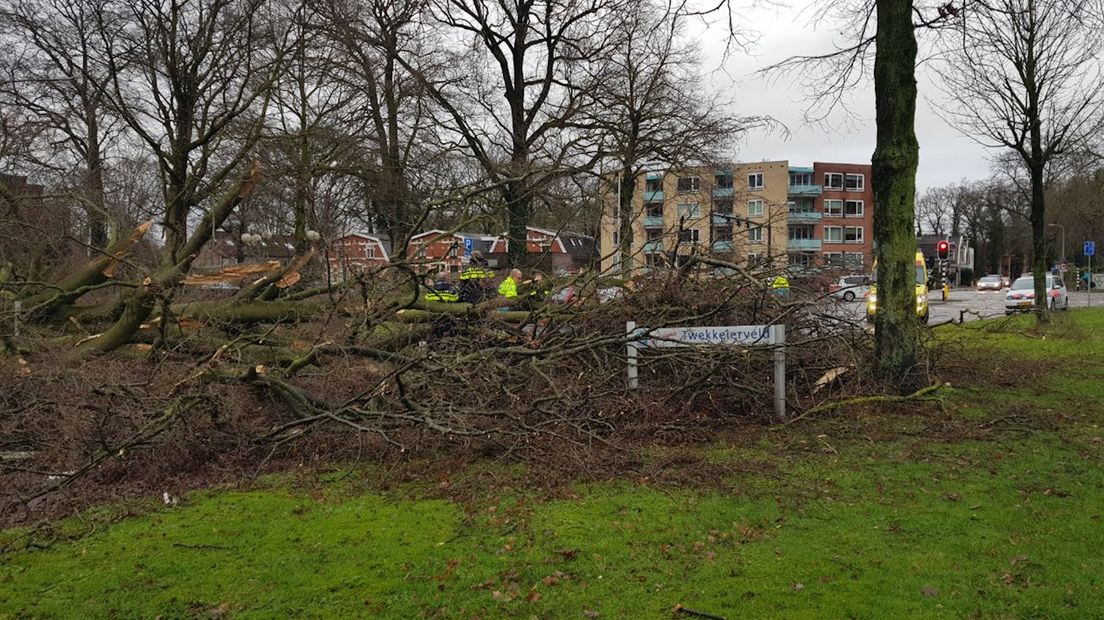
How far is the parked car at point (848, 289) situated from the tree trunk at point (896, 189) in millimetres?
495

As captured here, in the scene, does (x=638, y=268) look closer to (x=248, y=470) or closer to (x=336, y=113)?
(x=248, y=470)

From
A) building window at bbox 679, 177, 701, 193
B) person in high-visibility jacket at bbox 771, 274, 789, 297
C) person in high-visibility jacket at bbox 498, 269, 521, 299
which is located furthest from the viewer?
building window at bbox 679, 177, 701, 193

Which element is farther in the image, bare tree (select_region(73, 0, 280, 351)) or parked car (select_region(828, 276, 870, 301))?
bare tree (select_region(73, 0, 280, 351))

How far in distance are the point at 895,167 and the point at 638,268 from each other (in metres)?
3.21

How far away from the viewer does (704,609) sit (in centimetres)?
367

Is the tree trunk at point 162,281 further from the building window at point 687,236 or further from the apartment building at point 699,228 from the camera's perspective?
the building window at point 687,236

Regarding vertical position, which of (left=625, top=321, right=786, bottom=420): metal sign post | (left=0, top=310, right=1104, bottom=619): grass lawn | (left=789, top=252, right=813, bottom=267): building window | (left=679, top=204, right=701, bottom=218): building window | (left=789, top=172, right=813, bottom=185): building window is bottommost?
(left=0, top=310, right=1104, bottom=619): grass lawn

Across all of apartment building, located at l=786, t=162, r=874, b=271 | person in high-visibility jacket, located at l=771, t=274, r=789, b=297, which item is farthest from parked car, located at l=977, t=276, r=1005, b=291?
person in high-visibility jacket, located at l=771, t=274, r=789, b=297

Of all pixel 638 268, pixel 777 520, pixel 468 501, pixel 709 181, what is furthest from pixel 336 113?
pixel 777 520

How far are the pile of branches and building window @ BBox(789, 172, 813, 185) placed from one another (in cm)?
6707

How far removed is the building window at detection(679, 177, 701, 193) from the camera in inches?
828

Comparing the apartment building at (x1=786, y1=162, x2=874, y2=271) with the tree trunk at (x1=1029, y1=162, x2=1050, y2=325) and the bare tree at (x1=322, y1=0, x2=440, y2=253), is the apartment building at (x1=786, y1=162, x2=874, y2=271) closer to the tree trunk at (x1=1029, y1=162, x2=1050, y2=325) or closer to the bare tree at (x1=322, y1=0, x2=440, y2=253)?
the tree trunk at (x1=1029, y1=162, x2=1050, y2=325)

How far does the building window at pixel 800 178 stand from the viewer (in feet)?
238

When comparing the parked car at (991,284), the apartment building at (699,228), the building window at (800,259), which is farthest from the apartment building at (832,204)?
the building window at (800,259)
